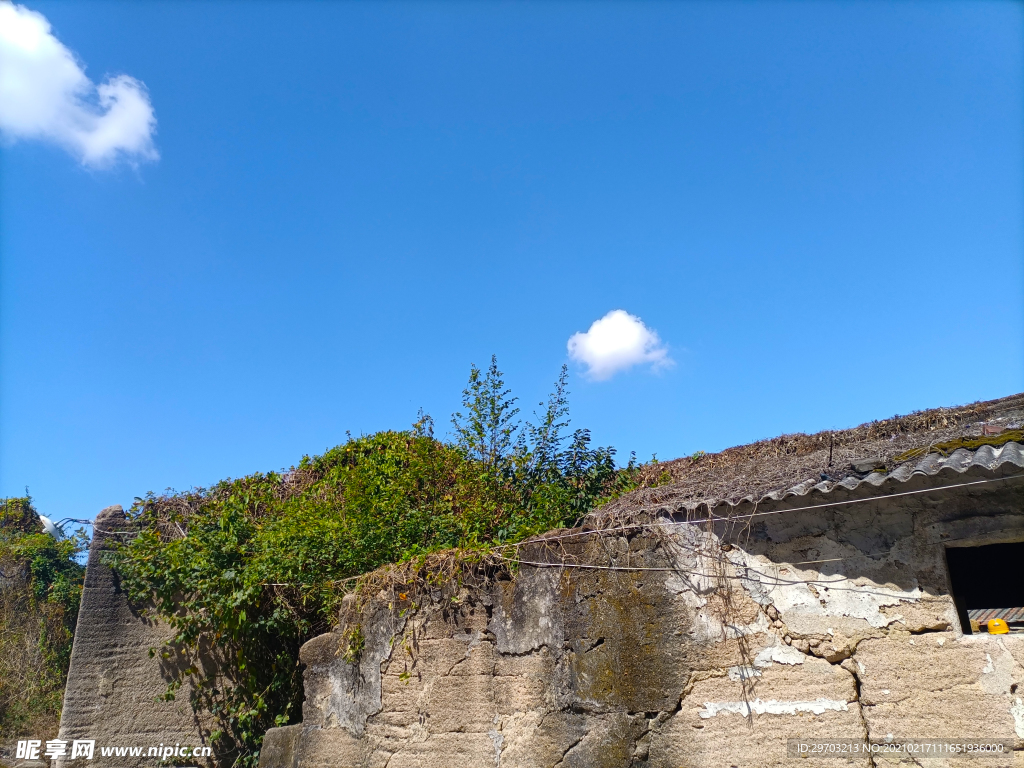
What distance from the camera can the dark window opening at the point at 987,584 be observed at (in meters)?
4.27

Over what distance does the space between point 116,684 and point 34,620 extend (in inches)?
202

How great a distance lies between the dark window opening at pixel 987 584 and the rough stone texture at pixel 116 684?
7.42 m

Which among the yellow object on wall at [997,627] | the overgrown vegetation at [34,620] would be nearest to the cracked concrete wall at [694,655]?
the yellow object on wall at [997,627]

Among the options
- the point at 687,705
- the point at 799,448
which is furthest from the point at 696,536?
the point at 799,448

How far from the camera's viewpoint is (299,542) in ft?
24.8

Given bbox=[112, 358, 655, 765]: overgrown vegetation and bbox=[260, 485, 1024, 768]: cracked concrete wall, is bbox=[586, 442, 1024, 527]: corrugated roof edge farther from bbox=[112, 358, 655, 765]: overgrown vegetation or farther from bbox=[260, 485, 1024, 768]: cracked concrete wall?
bbox=[112, 358, 655, 765]: overgrown vegetation

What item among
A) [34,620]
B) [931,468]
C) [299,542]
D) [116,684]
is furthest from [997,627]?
[34,620]

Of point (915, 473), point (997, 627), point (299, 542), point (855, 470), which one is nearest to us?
point (997, 627)

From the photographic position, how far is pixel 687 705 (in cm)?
489

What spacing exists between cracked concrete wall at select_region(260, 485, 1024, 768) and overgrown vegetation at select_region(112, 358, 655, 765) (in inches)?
25.9

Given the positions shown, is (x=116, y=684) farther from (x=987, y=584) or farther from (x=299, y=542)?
(x=987, y=584)

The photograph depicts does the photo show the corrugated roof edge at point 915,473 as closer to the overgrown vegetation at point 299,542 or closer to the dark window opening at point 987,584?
the dark window opening at point 987,584

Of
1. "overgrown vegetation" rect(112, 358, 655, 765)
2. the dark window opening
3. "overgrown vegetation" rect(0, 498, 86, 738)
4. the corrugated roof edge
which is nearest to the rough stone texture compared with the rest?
"overgrown vegetation" rect(112, 358, 655, 765)

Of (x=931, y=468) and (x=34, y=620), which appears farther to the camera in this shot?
(x=34, y=620)
